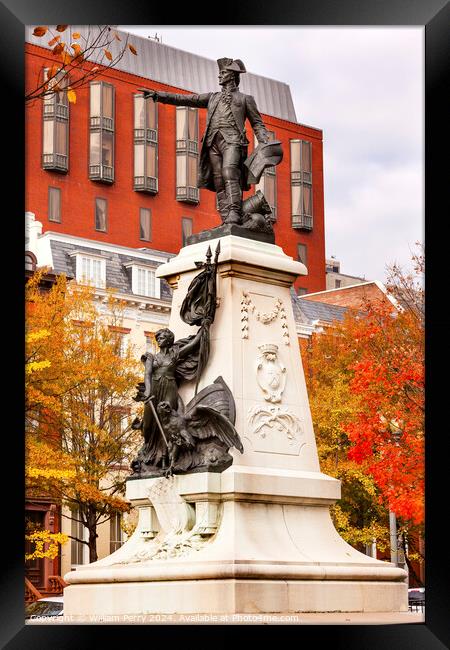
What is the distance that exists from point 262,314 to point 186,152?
53558 mm

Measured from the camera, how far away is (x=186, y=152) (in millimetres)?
70562

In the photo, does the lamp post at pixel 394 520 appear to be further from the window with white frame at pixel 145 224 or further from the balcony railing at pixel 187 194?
the balcony railing at pixel 187 194

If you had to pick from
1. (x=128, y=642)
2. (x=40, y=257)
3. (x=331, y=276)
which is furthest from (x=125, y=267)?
(x=128, y=642)

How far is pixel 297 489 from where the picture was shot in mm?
16969

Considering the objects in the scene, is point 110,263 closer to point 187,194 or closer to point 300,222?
point 187,194

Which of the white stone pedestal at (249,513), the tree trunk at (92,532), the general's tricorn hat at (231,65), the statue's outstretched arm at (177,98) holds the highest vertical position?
the general's tricorn hat at (231,65)

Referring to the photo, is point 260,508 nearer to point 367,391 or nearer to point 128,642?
point 128,642

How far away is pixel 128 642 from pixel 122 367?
30619mm

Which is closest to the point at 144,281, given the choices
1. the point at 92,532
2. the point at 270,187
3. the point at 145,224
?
the point at 270,187

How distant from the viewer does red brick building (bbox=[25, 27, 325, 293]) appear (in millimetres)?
66188

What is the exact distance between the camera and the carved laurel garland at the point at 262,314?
17.5 m

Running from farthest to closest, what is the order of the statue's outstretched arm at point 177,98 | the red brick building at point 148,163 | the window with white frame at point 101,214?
the window with white frame at point 101,214, the red brick building at point 148,163, the statue's outstretched arm at point 177,98

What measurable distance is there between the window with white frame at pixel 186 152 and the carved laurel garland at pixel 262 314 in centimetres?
5243

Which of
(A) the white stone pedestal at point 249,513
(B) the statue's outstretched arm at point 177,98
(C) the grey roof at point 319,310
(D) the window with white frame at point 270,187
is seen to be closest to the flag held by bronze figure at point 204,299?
(A) the white stone pedestal at point 249,513
